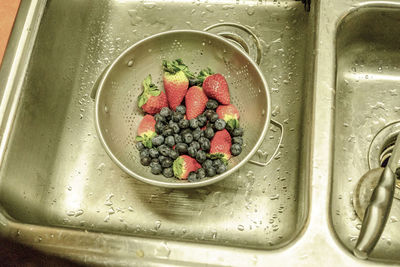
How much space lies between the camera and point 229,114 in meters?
0.83

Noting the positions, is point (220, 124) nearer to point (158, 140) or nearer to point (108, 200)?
point (158, 140)

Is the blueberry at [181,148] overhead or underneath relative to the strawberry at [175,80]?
underneath

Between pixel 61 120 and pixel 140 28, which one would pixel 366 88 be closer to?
pixel 140 28

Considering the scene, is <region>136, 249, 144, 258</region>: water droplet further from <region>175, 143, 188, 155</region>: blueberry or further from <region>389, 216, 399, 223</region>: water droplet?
<region>389, 216, 399, 223</region>: water droplet

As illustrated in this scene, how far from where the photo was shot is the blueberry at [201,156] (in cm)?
78

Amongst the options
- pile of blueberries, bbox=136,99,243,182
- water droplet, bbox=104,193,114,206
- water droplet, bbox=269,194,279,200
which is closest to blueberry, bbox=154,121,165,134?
pile of blueberries, bbox=136,99,243,182

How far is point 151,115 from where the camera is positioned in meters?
0.88

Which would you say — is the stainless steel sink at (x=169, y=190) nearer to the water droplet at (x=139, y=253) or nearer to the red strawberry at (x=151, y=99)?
the water droplet at (x=139, y=253)

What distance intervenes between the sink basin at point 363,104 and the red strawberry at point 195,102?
327 mm

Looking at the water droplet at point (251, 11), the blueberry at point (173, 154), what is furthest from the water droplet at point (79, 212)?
the water droplet at point (251, 11)

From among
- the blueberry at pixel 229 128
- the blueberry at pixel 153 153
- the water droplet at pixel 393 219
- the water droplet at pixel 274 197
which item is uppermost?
the blueberry at pixel 229 128

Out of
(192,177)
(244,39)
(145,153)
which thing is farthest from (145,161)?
(244,39)

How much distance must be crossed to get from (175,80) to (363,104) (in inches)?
21.1

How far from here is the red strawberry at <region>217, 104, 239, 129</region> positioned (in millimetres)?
821
